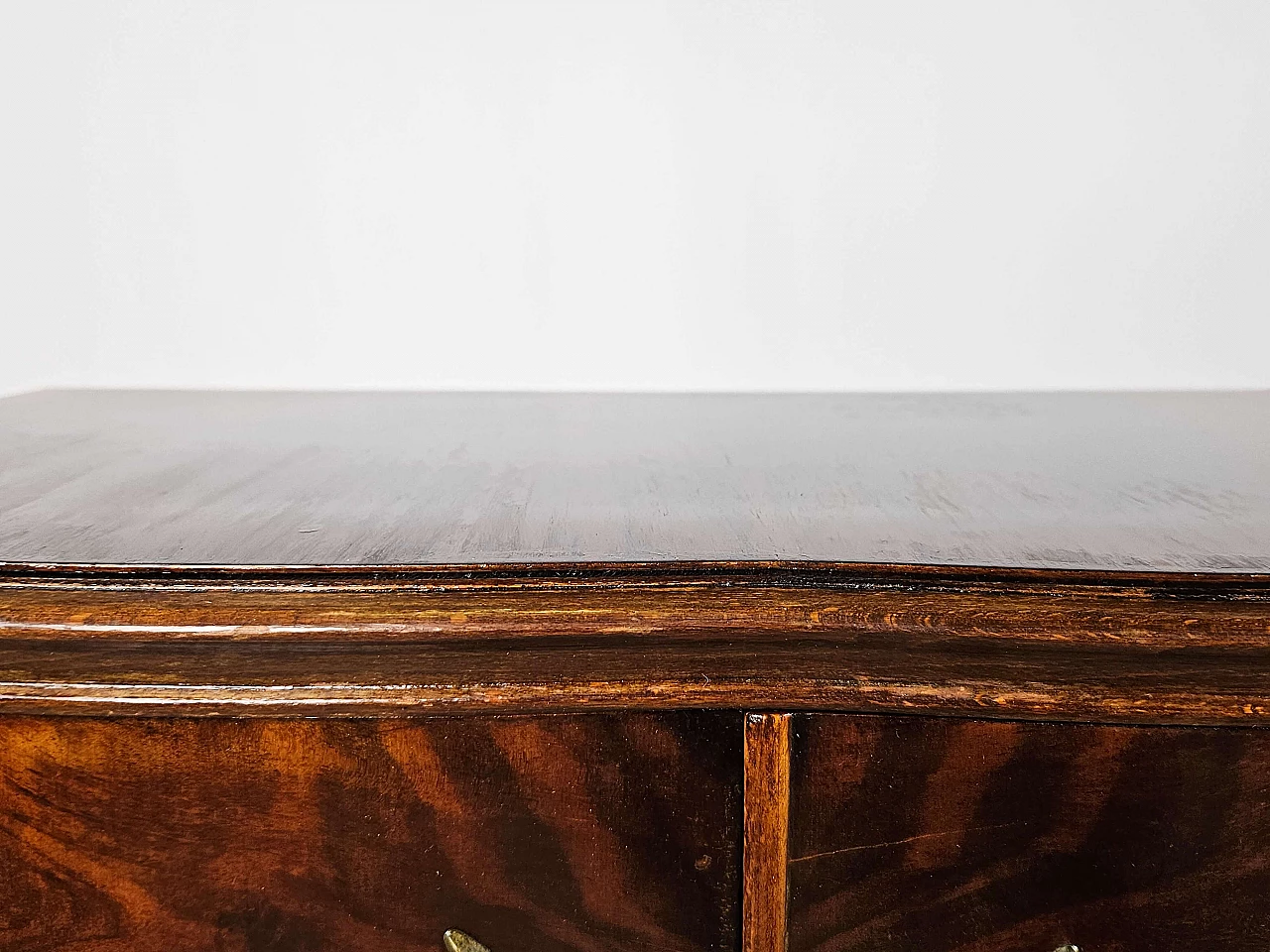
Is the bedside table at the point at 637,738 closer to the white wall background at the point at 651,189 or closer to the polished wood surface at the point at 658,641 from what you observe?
the polished wood surface at the point at 658,641

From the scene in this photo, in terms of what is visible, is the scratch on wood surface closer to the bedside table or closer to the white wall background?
the bedside table

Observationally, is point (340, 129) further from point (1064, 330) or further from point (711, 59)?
point (1064, 330)

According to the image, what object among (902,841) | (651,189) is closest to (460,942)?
(902,841)

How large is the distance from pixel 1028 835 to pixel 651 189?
2.53 ft

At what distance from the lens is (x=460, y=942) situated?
0.40 meters

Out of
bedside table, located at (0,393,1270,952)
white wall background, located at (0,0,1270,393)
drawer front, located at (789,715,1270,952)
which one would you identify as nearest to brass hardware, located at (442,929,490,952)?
bedside table, located at (0,393,1270,952)

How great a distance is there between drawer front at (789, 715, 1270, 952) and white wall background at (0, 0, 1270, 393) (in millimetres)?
737

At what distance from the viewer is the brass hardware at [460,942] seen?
0.40m

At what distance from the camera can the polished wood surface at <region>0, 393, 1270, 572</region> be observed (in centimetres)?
40

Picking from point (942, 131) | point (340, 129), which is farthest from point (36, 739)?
point (942, 131)

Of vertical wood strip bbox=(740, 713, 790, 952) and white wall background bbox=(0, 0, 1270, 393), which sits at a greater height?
white wall background bbox=(0, 0, 1270, 393)

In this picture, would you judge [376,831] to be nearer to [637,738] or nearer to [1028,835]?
[637,738]

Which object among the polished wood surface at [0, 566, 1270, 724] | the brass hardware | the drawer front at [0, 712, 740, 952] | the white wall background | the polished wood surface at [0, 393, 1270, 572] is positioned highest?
the white wall background

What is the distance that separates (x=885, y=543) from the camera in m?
0.40
